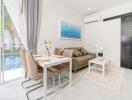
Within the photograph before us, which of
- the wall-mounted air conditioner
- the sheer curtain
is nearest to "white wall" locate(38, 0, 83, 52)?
the sheer curtain

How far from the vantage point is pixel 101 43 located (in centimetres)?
461

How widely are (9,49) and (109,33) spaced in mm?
3971

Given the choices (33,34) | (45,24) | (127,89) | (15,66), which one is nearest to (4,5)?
(33,34)

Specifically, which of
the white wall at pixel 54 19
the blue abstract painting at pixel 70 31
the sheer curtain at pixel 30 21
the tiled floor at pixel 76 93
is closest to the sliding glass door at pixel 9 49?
the sheer curtain at pixel 30 21

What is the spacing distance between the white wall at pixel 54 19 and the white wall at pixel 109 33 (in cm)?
118

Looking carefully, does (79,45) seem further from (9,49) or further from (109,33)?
(9,49)

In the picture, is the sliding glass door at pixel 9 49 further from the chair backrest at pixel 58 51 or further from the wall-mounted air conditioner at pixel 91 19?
the wall-mounted air conditioner at pixel 91 19

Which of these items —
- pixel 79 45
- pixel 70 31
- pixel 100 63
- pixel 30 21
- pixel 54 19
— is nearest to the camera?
pixel 30 21

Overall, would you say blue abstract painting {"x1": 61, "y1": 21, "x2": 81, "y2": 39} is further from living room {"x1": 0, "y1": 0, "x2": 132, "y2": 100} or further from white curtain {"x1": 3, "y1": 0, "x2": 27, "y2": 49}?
white curtain {"x1": 3, "y1": 0, "x2": 27, "y2": 49}

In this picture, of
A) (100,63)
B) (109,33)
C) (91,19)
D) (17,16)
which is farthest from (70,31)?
(17,16)

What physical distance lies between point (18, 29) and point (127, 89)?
122 inches

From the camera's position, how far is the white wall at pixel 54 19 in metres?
3.19

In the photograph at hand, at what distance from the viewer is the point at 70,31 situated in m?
4.25

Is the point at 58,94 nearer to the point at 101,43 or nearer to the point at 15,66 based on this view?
the point at 15,66
